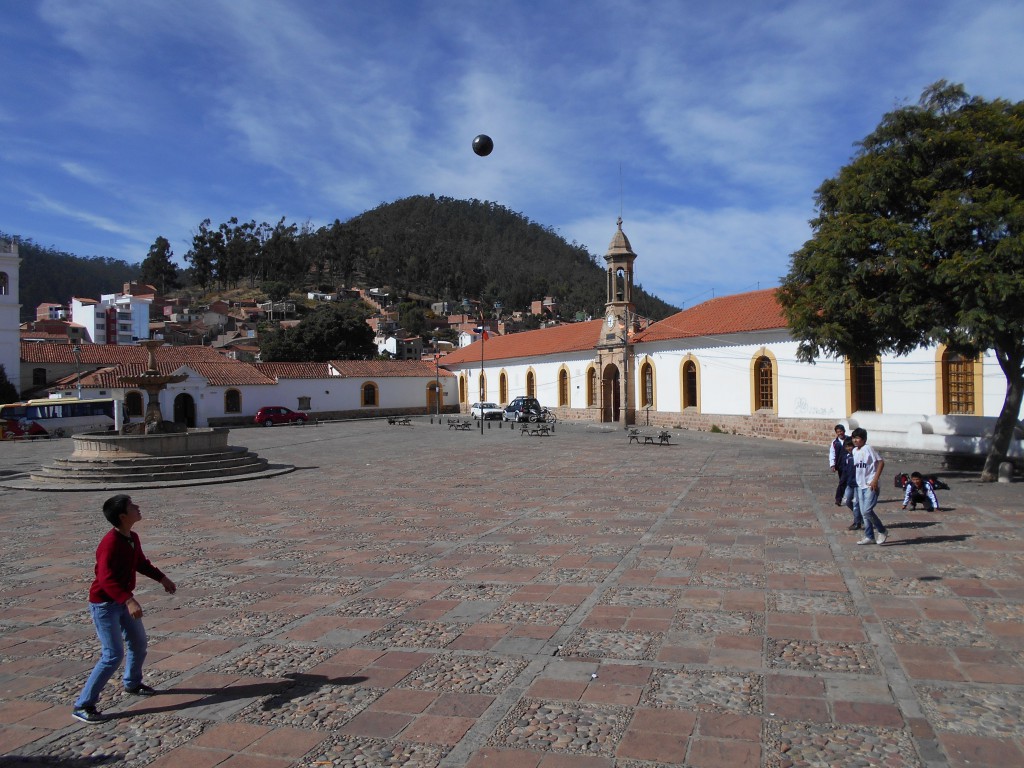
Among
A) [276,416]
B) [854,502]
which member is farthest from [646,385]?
[854,502]

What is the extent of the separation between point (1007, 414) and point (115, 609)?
48.3 ft

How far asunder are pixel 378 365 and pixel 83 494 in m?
33.9

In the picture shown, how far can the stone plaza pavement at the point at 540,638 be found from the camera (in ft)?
→ 12.2

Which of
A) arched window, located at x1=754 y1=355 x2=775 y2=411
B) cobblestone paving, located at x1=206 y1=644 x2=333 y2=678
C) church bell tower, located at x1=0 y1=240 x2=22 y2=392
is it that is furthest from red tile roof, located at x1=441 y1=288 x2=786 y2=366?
church bell tower, located at x1=0 y1=240 x2=22 y2=392

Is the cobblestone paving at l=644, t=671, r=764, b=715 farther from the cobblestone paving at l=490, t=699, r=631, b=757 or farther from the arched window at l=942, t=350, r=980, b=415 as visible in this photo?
the arched window at l=942, t=350, r=980, b=415

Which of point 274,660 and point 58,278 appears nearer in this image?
point 274,660

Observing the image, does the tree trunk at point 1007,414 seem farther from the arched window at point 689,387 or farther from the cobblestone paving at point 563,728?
the arched window at point 689,387

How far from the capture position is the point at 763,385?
1008 inches

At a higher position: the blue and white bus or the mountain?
the mountain

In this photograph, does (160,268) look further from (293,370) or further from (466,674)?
(466,674)

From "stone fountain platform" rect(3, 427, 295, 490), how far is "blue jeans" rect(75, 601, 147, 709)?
37.8 ft

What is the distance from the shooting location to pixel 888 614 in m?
5.61

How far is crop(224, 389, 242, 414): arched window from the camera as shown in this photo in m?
40.2

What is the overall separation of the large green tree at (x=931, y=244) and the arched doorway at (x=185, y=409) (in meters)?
34.1
